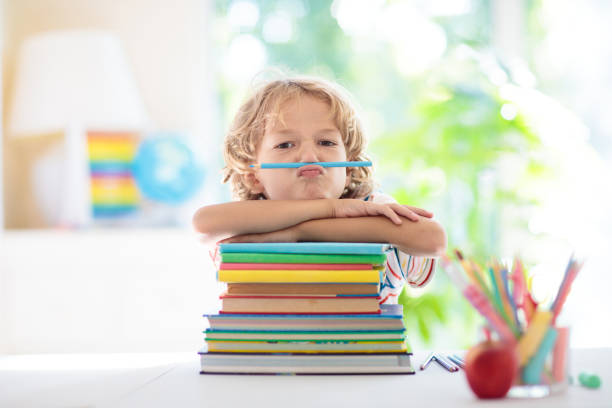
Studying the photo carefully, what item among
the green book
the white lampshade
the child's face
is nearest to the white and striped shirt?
the child's face

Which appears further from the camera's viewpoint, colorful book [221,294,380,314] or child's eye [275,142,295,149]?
child's eye [275,142,295,149]

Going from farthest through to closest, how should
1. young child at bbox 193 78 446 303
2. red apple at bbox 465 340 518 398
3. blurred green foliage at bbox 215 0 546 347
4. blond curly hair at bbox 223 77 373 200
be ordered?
blurred green foliage at bbox 215 0 546 347, blond curly hair at bbox 223 77 373 200, young child at bbox 193 78 446 303, red apple at bbox 465 340 518 398

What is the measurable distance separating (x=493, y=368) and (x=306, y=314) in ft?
0.75

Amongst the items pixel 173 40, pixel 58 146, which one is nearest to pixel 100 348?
pixel 58 146

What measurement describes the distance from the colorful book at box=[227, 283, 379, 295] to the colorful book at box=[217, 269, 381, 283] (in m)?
0.01

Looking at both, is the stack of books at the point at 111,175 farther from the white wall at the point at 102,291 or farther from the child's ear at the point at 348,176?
the child's ear at the point at 348,176

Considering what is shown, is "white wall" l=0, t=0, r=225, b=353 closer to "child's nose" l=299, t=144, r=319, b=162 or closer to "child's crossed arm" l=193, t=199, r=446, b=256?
"child's nose" l=299, t=144, r=319, b=162

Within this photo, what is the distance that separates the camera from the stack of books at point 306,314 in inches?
29.9

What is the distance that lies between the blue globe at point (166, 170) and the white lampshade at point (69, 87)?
140 millimetres

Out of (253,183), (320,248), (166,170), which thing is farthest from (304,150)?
(166,170)

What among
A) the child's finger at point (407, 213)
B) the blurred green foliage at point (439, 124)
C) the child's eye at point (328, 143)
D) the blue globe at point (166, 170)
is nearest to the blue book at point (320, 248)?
the child's finger at point (407, 213)

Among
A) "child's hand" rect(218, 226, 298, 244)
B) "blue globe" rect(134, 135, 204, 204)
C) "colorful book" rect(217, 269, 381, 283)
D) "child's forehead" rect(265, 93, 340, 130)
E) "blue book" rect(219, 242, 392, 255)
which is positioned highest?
"blue globe" rect(134, 135, 204, 204)

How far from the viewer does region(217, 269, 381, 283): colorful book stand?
755 millimetres

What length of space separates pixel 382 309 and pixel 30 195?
256cm
